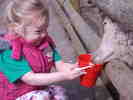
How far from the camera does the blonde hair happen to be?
228 cm

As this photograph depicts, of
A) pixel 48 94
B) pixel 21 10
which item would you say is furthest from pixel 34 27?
pixel 48 94

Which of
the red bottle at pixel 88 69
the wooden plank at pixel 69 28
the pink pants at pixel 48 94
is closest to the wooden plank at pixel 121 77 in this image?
the red bottle at pixel 88 69

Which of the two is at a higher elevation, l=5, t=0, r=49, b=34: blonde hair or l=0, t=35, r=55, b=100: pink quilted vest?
l=5, t=0, r=49, b=34: blonde hair

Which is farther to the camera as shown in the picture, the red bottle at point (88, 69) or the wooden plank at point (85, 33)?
the wooden plank at point (85, 33)

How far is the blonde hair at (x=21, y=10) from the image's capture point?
2275mm

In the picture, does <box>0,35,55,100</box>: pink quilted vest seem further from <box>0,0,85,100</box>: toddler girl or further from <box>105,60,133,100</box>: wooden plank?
<box>105,60,133,100</box>: wooden plank

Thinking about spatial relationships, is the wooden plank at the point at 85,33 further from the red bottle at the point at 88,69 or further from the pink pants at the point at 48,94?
the red bottle at the point at 88,69

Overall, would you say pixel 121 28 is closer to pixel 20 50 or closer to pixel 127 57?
pixel 127 57

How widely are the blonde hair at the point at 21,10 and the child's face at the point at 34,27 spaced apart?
31 mm

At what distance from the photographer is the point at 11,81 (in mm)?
2293

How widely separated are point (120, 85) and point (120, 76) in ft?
0.36

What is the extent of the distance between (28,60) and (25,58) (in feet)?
0.07

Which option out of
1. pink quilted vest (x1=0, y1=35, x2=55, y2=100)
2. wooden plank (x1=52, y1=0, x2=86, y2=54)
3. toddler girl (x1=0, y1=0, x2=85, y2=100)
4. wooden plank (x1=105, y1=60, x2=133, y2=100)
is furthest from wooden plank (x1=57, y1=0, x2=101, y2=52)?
toddler girl (x1=0, y1=0, x2=85, y2=100)

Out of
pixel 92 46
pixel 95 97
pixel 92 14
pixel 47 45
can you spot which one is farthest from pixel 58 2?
pixel 47 45
